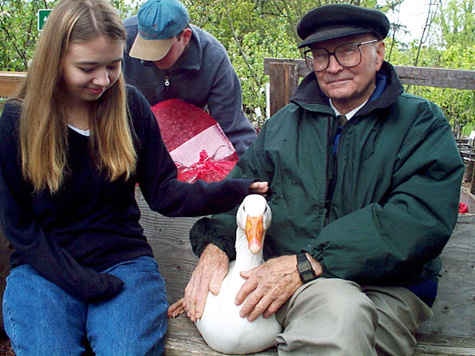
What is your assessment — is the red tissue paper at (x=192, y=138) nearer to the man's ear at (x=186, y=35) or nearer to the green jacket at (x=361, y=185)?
the man's ear at (x=186, y=35)

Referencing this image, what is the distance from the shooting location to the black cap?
2.28m

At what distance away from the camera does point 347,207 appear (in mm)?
2234

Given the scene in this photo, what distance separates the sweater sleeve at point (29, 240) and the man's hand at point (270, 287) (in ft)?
1.71

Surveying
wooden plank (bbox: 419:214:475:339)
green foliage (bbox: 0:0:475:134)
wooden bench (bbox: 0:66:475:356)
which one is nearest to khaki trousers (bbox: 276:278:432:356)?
wooden bench (bbox: 0:66:475:356)

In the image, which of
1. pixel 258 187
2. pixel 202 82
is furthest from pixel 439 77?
pixel 258 187

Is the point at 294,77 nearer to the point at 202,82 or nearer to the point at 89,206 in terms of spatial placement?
the point at 202,82

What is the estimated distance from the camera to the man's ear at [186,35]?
3303 millimetres

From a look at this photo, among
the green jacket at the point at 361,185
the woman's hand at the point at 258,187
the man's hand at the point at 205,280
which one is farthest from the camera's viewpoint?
the woman's hand at the point at 258,187

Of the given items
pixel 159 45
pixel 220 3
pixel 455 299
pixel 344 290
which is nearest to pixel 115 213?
pixel 344 290

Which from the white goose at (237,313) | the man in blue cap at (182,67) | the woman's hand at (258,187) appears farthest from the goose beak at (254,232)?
the man in blue cap at (182,67)

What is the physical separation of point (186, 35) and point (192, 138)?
2.29 feet

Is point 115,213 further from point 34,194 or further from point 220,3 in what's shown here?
point 220,3

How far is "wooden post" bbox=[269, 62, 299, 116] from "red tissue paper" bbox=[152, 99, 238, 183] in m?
0.52

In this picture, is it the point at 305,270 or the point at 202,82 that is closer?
the point at 305,270
